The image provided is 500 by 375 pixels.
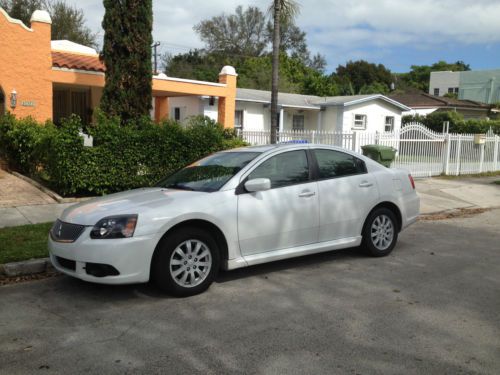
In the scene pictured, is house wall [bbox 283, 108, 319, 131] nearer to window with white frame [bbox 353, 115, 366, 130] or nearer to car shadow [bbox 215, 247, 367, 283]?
window with white frame [bbox 353, 115, 366, 130]

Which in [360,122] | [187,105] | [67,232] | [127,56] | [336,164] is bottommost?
[67,232]

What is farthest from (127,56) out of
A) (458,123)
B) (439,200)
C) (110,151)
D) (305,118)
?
(458,123)

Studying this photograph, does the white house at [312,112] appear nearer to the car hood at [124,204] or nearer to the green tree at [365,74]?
the car hood at [124,204]

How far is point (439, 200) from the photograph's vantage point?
12273mm

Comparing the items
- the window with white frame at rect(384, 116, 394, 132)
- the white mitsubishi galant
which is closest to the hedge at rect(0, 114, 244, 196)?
the white mitsubishi galant

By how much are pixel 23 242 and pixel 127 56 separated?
20.1 feet

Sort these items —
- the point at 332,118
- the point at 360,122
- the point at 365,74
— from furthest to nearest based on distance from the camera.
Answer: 1. the point at 365,74
2. the point at 360,122
3. the point at 332,118

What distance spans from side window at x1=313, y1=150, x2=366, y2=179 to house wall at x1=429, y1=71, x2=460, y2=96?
161ft

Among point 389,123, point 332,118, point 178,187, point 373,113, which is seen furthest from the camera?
point 389,123

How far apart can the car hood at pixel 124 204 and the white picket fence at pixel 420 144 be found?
33.3 ft

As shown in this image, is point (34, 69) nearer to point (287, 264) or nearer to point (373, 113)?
point (287, 264)

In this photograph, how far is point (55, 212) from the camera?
29.2ft

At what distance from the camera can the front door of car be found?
5395 millimetres

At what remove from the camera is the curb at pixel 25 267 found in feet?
18.9
